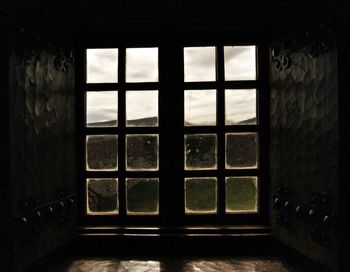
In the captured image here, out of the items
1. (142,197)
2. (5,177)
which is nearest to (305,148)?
(142,197)

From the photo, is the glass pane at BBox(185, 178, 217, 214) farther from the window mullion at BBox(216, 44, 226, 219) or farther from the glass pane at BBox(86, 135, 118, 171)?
the glass pane at BBox(86, 135, 118, 171)

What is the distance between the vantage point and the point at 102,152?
131 cm

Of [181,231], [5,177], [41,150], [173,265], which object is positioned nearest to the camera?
[5,177]

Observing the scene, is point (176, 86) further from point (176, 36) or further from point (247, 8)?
point (247, 8)

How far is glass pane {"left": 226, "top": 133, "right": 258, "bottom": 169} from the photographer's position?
1300 millimetres

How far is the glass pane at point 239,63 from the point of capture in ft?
4.25

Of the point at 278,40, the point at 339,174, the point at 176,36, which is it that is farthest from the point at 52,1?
the point at 339,174

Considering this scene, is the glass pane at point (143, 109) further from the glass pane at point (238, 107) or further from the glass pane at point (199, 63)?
the glass pane at point (238, 107)

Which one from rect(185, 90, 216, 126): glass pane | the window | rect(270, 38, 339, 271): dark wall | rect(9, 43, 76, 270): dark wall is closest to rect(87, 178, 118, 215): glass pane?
the window

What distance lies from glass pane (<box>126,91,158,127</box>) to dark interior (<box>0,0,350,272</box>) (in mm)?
42

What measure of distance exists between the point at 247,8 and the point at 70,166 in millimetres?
884

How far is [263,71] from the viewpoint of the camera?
4.20 ft

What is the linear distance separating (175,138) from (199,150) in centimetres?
12

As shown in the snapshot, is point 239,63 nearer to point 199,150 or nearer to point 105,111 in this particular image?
point 199,150
